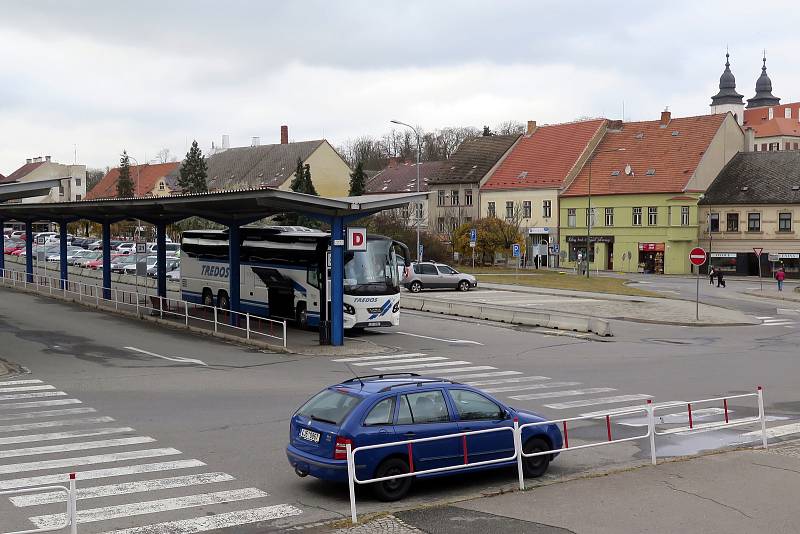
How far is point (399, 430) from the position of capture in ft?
37.4

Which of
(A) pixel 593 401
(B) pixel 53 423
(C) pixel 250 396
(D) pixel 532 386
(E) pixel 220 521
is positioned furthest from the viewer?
(D) pixel 532 386

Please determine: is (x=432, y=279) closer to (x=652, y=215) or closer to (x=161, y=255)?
(x=161, y=255)

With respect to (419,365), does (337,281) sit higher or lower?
higher

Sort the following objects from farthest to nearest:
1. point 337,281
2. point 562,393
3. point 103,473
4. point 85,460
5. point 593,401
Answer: point 337,281 < point 562,393 < point 593,401 < point 85,460 < point 103,473

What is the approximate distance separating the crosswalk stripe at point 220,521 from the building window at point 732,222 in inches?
2769

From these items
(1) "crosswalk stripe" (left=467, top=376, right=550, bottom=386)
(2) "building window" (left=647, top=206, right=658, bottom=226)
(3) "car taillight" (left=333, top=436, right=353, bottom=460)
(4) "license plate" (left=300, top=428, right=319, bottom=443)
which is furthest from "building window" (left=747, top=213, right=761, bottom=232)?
(3) "car taillight" (left=333, top=436, right=353, bottom=460)

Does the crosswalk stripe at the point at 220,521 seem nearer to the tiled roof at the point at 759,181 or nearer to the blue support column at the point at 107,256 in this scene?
the blue support column at the point at 107,256

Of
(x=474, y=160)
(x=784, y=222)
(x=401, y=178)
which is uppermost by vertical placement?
(x=474, y=160)

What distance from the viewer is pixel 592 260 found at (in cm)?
8231

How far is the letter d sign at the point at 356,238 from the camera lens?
90.7 ft

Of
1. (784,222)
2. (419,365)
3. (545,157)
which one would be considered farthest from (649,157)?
(419,365)

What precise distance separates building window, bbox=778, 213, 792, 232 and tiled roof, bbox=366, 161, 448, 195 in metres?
36.0

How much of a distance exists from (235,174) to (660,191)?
5020 cm

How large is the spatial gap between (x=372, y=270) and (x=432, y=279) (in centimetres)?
2189
